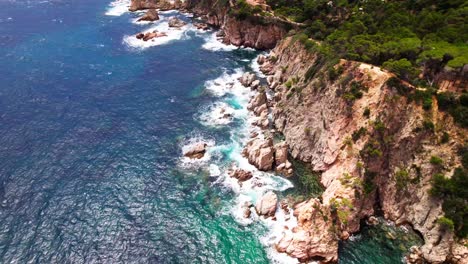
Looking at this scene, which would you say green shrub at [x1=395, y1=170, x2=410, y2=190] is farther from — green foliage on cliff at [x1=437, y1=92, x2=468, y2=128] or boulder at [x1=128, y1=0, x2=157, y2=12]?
boulder at [x1=128, y1=0, x2=157, y2=12]

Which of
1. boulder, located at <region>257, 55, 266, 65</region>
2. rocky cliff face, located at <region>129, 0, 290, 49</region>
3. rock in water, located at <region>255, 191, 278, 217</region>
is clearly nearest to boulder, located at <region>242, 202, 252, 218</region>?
rock in water, located at <region>255, 191, 278, 217</region>

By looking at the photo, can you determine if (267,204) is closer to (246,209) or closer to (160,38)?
(246,209)

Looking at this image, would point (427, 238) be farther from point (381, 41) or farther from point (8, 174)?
point (8, 174)

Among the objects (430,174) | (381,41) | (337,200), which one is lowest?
(337,200)

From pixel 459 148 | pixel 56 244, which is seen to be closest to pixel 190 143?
pixel 56 244

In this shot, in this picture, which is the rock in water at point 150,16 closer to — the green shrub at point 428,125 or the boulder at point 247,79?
the boulder at point 247,79

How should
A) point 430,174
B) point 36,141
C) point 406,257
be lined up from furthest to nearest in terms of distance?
point 36,141 < point 430,174 < point 406,257

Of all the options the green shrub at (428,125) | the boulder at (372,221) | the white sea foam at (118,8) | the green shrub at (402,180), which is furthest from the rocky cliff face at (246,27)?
the boulder at (372,221)
